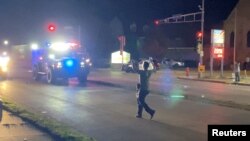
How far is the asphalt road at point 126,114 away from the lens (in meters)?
11.4

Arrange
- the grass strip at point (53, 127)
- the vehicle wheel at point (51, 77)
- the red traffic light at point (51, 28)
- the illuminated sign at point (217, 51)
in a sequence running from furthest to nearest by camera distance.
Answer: the illuminated sign at point (217, 51), the red traffic light at point (51, 28), the vehicle wheel at point (51, 77), the grass strip at point (53, 127)

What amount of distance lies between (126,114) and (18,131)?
444cm

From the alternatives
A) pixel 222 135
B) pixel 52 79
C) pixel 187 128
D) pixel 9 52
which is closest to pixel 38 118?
pixel 187 128

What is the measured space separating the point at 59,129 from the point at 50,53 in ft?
63.7

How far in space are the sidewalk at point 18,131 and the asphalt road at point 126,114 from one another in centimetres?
116

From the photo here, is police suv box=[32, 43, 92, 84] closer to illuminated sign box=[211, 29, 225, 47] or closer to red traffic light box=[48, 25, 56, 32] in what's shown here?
red traffic light box=[48, 25, 56, 32]

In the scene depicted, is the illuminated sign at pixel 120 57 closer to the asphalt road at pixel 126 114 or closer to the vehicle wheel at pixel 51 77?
the vehicle wheel at pixel 51 77

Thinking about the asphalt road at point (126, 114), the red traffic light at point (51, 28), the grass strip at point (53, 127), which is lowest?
the asphalt road at point (126, 114)

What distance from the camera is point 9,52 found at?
61844 mm

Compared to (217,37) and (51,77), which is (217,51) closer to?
(217,37)

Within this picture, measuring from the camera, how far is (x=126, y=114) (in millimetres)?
14883

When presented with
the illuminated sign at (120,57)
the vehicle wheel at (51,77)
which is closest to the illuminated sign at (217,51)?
the vehicle wheel at (51,77)

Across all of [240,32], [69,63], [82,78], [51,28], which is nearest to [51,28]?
[51,28]

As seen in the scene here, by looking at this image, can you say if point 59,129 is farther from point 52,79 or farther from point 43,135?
point 52,79
